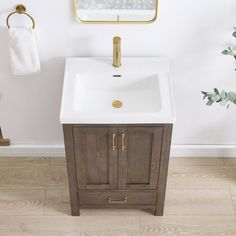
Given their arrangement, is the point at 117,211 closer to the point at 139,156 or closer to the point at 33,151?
the point at 139,156

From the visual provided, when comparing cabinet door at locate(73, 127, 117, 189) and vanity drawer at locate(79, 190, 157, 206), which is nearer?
cabinet door at locate(73, 127, 117, 189)

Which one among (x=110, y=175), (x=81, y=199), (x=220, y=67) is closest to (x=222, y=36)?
(x=220, y=67)

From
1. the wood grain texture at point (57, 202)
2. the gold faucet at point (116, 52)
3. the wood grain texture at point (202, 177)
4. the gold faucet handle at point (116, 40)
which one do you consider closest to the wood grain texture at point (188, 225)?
the wood grain texture at point (202, 177)

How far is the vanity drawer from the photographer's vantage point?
241cm

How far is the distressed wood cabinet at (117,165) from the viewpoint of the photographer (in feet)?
6.88

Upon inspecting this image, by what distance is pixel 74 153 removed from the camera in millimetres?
2180

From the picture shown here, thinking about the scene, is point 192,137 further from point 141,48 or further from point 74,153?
point 74,153

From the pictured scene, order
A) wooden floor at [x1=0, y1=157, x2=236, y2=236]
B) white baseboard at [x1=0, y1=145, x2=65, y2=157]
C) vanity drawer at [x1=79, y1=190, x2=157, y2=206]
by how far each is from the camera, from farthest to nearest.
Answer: white baseboard at [x1=0, y1=145, x2=65, y2=157]
wooden floor at [x1=0, y1=157, x2=236, y2=236]
vanity drawer at [x1=79, y1=190, x2=157, y2=206]

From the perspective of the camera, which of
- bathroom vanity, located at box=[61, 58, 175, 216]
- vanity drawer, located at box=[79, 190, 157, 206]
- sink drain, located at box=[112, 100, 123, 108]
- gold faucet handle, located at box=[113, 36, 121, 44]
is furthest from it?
vanity drawer, located at box=[79, 190, 157, 206]

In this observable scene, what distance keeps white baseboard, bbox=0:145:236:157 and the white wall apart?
11 cm

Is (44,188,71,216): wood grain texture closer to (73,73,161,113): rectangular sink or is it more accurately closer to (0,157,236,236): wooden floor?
(0,157,236,236): wooden floor

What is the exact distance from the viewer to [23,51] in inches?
87.4

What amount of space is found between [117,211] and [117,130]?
74 centimetres

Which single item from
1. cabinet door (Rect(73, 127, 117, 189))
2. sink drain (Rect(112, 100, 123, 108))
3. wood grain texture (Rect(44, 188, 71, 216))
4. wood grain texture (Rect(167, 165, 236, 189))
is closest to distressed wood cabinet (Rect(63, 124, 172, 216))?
cabinet door (Rect(73, 127, 117, 189))
